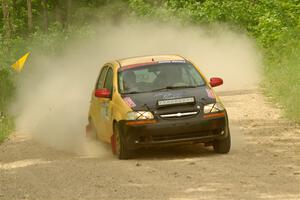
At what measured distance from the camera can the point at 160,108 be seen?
15.2 meters

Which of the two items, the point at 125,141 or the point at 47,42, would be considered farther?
the point at 47,42

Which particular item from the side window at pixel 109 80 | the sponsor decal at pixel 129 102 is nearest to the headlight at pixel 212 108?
the sponsor decal at pixel 129 102

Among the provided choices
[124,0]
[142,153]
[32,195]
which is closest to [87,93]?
[142,153]

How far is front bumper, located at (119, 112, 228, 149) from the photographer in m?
15.1

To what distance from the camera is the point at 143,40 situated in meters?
44.2

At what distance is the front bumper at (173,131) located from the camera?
49.4 feet

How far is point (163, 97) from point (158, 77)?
37.6 inches

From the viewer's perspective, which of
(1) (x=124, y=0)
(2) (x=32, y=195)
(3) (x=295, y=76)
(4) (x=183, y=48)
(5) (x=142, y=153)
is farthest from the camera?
(1) (x=124, y=0)

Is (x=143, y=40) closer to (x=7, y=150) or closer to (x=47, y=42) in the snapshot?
(x=47, y=42)

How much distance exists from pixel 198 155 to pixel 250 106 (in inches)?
345

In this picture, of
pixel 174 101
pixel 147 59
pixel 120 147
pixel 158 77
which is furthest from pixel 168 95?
pixel 147 59

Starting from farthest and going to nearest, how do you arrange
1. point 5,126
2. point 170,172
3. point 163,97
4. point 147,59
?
point 5,126 < point 147,59 < point 163,97 < point 170,172

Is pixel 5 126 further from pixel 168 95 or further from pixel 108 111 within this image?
Answer: pixel 168 95

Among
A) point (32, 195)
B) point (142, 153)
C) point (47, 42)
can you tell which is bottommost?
point (47, 42)
